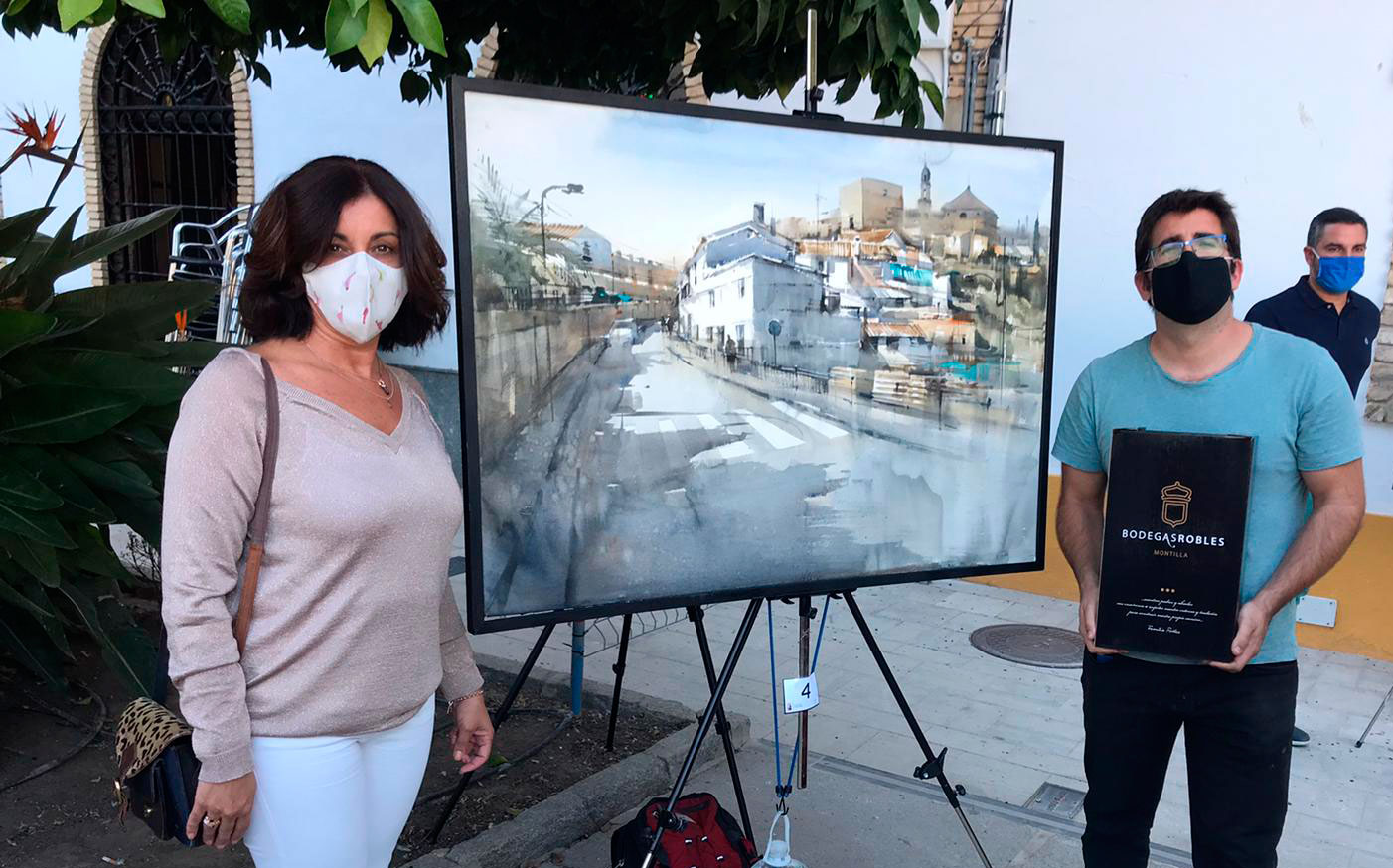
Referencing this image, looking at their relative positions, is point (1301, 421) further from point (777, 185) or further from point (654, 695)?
point (654, 695)

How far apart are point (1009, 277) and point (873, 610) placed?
3392mm

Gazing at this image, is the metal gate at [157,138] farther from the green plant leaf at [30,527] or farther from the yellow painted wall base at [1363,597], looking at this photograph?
the yellow painted wall base at [1363,597]

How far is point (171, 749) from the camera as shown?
1.83 metres

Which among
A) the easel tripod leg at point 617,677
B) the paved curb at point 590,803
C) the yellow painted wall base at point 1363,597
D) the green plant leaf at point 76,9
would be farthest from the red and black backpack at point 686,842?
the yellow painted wall base at point 1363,597

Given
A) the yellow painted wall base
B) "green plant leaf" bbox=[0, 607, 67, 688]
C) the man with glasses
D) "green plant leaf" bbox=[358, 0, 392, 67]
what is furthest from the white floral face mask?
the yellow painted wall base

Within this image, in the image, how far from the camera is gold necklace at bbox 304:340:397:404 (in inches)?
76.4

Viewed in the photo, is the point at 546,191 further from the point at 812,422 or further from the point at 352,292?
the point at 812,422

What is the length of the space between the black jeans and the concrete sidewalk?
0.94 metres

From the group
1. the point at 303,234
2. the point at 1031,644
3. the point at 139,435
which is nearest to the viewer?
the point at 303,234

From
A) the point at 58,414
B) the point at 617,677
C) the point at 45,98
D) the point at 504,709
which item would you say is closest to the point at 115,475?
the point at 58,414

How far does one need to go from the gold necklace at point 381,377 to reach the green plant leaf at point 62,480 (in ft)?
6.13

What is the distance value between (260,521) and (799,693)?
1404 mm

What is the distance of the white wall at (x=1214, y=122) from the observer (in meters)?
5.06

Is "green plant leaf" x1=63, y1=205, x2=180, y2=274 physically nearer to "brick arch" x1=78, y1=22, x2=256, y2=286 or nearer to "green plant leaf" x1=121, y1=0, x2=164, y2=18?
"green plant leaf" x1=121, y1=0, x2=164, y2=18
